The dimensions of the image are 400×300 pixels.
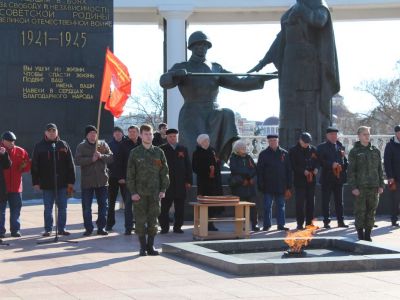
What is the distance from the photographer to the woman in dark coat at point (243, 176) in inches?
524

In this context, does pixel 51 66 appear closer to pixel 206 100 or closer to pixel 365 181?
pixel 206 100

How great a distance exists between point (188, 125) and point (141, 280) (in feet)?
22.5

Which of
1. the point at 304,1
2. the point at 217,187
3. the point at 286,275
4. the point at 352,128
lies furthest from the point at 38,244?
the point at 352,128

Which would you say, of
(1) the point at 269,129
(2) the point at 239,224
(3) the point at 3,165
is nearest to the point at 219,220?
(2) the point at 239,224

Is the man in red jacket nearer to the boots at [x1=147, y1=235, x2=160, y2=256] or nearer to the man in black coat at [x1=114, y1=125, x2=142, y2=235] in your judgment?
the man in black coat at [x1=114, y1=125, x2=142, y2=235]

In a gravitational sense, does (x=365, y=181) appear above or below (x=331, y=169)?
below

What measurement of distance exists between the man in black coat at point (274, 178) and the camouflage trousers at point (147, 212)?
11.3ft

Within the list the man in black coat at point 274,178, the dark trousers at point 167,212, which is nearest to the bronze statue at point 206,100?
the man in black coat at point 274,178

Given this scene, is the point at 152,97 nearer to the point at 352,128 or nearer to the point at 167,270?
the point at 352,128

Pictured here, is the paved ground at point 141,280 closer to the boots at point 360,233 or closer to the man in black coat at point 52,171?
the man in black coat at point 52,171

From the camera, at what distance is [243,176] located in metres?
13.3

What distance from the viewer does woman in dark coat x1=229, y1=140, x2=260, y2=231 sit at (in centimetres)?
1330

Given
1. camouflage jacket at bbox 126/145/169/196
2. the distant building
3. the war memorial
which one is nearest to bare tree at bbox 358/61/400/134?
the distant building

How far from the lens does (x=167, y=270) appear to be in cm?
882
